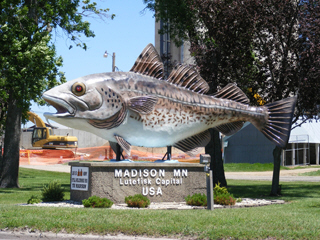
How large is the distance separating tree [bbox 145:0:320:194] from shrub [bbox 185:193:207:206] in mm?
5533

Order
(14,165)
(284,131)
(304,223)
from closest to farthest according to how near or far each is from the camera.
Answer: (304,223), (284,131), (14,165)

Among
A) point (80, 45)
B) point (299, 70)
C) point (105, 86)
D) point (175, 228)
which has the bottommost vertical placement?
point (175, 228)

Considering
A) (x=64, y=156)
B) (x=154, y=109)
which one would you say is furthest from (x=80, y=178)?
(x=64, y=156)

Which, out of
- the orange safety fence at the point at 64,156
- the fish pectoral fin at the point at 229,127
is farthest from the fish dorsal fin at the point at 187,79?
the orange safety fence at the point at 64,156

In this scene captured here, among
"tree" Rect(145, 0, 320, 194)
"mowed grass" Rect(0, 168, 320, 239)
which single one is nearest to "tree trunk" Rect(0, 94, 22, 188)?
"tree" Rect(145, 0, 320, 194)

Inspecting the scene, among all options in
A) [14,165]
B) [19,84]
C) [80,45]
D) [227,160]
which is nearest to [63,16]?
[80,45]

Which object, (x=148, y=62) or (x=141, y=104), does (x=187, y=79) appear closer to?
(x=148, y=62)

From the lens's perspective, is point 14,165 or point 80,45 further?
point 80,45

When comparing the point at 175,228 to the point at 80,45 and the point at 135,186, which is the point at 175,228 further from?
the point at 80,45

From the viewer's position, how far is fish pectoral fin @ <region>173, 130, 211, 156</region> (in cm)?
1380

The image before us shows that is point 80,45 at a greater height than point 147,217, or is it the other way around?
point 80,45

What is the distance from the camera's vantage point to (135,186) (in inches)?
514

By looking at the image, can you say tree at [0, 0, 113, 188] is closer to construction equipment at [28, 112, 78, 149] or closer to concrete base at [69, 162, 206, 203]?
concrete base at [69, 162, 206, 203]

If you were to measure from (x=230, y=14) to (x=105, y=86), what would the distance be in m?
6.52
